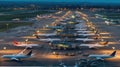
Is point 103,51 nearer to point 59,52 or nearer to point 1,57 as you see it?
point 59,52

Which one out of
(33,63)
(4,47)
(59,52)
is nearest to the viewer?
(33,63)

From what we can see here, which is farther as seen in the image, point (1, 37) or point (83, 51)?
point (1, 37)

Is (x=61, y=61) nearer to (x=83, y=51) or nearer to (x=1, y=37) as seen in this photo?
(x=83, y=51)

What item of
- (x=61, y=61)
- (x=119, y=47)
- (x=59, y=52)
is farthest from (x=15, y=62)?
(x=119, y=47)

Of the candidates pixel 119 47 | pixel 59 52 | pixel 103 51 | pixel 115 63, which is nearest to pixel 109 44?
pixel 119 47

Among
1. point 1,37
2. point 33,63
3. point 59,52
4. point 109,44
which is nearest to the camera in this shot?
point 33,63

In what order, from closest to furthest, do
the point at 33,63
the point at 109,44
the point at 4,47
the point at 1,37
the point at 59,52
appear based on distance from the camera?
the point at 33,63 < the point at 59,52 < the point at 4,47 < the point at 109,44 < the point at 1,37

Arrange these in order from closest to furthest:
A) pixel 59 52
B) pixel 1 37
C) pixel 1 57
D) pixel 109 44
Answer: pixel 1 57
pixel 59 52
pixel 109 44
pixel 1 37

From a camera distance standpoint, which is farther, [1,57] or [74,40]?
[74,40]
